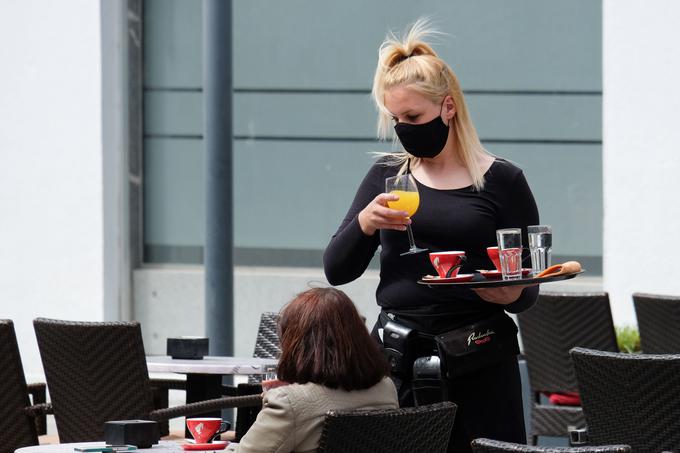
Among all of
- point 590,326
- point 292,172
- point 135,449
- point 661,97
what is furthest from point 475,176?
point 292,172

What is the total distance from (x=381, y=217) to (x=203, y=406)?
1792 mm

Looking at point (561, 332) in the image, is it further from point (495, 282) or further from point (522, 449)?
point (522, 449)

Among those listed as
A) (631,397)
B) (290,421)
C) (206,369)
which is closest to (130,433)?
(290,421)

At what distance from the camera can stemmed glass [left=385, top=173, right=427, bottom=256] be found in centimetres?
304

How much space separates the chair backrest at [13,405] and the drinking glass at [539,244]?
7.74ft

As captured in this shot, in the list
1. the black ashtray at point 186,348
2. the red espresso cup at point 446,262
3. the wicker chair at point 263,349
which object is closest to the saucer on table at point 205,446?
the red espresso cup at point 446,262

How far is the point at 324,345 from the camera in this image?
107 inches

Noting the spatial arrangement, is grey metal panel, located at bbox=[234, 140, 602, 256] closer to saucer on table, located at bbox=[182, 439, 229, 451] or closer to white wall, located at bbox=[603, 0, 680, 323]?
white wall, located at bbox=[603, 0, 680, 323]

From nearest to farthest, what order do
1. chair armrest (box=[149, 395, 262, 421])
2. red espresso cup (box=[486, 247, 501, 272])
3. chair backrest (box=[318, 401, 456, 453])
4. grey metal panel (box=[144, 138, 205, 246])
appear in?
chair backrest (box=[318, 401, 456, 453]) → red espresso cup (box=[486, 247, 501, 272]) → chair armrest (box=[149, 395, 262, 421]) → grey metal panel (box=[144, 138, 205, 246])

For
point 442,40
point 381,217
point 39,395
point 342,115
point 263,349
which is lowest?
point 39,395

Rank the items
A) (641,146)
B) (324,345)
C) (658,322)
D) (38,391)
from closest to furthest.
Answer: (324,345), (38,391), (658,322), (641,146)

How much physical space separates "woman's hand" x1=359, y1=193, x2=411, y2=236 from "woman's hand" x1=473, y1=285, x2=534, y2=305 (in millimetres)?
249

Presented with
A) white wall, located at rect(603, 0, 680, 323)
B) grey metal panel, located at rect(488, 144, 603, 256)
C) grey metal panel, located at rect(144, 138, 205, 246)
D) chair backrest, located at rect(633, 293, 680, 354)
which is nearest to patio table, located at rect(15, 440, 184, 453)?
chair backrest, located at rect(633, 293, 680, 354)

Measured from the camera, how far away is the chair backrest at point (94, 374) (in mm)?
4559
